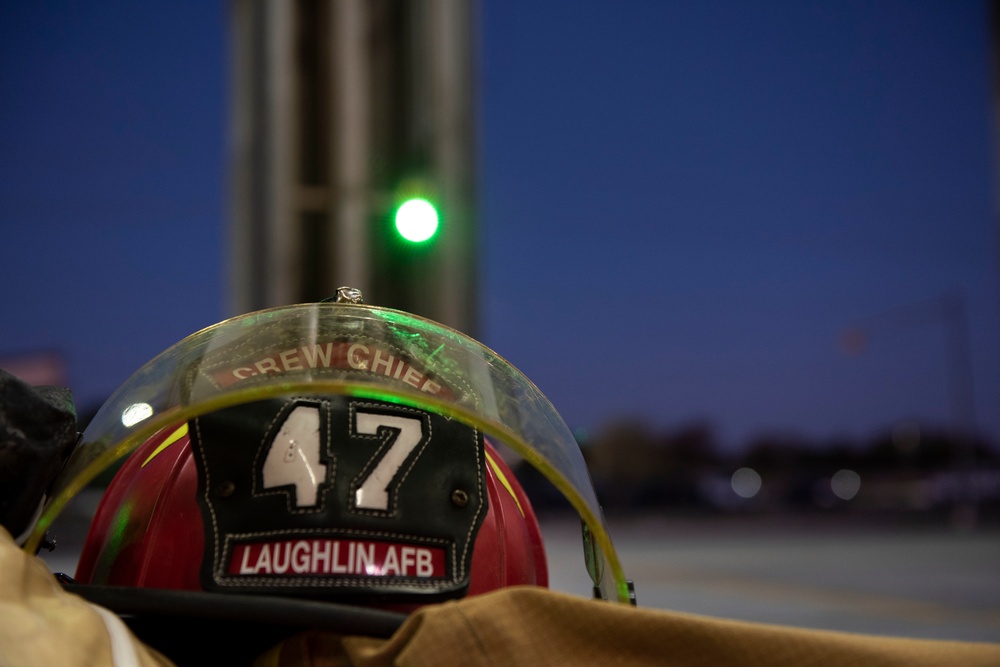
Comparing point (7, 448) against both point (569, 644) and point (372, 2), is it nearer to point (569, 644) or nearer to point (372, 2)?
point (569, 644)

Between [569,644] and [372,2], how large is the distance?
4474 mm

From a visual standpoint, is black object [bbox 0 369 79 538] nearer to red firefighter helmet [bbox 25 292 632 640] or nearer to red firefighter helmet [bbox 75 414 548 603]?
red firefighter helmet [bbox 25 292 632 640]

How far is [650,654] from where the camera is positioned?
2.88 feet

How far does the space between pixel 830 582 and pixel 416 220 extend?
21.0 ft

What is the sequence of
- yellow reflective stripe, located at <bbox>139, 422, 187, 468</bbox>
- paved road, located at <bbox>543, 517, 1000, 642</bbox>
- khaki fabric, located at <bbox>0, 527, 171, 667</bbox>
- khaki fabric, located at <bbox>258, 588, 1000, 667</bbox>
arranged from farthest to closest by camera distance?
paved road, located at <bbox>543, 517, 1000, 642</bbox> → yellow reflective stripe, located at <bbox>139, 422, 187, 468</bbox> → khaki fabric, located at <bbox>258, 588, 1000, 667</bbox> → khaki fabric, located at <bbox>0, 527, 171, 667</bbox>

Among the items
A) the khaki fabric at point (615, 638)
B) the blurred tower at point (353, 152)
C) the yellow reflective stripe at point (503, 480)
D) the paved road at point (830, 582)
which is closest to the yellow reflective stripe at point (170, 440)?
the yellow reflective stripe at point (503, 480)

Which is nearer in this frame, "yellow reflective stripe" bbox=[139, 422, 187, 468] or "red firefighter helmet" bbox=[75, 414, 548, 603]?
"red firefighter helmet" bbox=[75, 414, 548, 603]

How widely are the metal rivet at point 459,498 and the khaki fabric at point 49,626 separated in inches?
15.4

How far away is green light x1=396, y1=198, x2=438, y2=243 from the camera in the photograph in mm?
4637

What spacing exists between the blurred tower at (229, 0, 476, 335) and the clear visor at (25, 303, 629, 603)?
3417mm

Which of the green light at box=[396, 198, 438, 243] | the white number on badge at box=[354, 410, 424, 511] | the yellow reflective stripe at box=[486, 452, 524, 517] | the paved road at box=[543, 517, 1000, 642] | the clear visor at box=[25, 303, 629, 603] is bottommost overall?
the paved road at box=[543, 517, 1000, 642]

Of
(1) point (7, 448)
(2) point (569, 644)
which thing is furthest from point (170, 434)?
(2) point (569, 644)

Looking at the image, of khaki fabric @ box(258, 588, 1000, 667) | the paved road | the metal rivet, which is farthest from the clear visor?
the paved road

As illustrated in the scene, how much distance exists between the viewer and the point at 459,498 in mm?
1168
